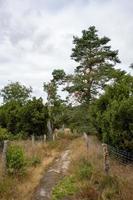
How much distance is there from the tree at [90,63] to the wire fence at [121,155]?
25.0 m

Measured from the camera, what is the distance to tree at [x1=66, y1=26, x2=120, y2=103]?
41.9 metres

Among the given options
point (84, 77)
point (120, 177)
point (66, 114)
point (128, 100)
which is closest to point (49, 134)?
point (66, 114)

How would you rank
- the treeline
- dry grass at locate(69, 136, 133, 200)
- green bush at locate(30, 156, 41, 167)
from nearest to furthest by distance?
1. dry grass at locate(69, 136, 133, 200)
2. green bush at locate(30, 156, 41, 167)
3. the treeline

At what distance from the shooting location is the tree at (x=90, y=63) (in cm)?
4188

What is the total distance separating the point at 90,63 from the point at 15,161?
97.5 feet

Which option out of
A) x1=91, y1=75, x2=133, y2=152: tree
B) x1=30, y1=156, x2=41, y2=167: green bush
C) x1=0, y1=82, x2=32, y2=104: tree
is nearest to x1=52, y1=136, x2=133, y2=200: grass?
x1=91, y1=75, x2=133, y2=152: tree

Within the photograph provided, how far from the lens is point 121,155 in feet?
49.9

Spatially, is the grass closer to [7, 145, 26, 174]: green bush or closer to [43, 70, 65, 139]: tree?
[7, 145, 26, 174]: green bush

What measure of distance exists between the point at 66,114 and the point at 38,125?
6941 mm

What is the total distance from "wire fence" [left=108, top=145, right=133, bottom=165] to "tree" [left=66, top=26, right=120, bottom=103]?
81.9 feet

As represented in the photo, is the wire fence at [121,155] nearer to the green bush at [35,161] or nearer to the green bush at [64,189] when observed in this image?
the green bush at [64,189]

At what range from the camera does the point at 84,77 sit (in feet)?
138

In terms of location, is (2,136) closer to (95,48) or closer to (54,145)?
(54,145)

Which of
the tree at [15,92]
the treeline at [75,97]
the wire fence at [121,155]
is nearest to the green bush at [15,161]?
the wire fence at [121,155]
